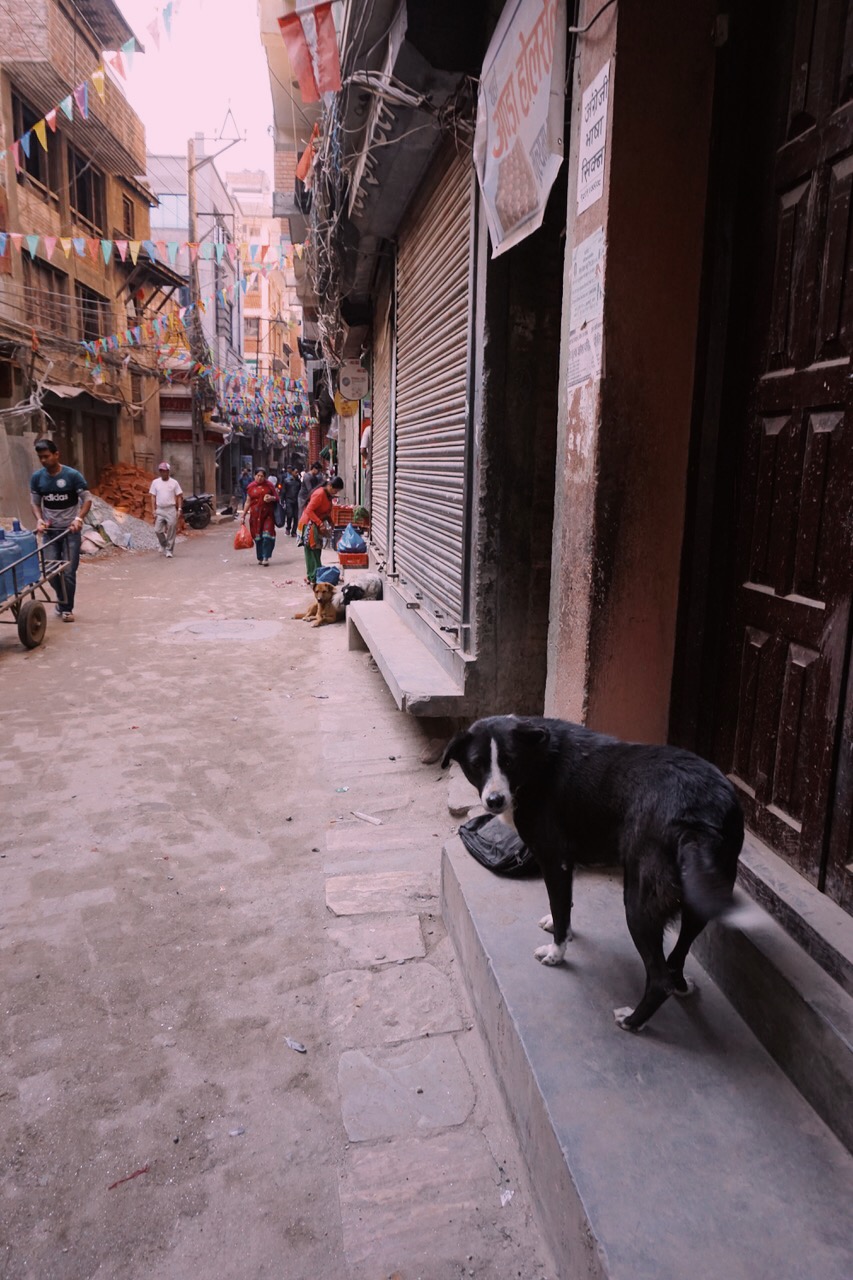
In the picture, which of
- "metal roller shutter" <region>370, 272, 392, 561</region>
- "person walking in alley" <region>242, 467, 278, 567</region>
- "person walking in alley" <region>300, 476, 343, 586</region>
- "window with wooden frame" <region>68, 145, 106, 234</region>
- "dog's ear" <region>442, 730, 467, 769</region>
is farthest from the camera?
"window with wooden frame" <region>68, 145, 106, 234</region>

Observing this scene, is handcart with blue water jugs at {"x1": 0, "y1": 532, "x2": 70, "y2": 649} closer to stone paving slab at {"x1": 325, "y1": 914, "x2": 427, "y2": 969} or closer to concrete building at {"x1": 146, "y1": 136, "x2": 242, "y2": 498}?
stone paving slab at {"x1": 325, "y1": 914, "x2": 427, "y2": 969}

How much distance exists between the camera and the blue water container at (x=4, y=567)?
8336mm

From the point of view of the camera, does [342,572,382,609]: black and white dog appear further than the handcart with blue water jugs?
Yes

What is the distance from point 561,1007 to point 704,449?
210 cm

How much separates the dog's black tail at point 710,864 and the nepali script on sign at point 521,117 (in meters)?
2.77

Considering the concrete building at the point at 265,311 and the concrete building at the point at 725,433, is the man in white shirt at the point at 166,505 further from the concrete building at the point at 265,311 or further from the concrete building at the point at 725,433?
Answer: the concrete building at the point at 265,311

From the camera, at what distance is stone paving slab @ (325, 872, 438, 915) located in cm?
366

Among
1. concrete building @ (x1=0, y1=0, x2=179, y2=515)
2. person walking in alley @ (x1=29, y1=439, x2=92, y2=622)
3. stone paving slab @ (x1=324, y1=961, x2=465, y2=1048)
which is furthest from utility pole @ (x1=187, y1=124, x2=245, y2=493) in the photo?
stone paving slab @ (x1=324, y1=961, x2=465, y2=1048)

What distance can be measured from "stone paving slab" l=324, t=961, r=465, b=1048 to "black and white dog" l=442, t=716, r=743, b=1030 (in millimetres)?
559

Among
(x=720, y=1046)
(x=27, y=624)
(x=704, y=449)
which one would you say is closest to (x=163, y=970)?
(x=720, y=1046)

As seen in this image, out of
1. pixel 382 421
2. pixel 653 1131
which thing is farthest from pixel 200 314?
pixel 653 1131

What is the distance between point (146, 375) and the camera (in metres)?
27.0

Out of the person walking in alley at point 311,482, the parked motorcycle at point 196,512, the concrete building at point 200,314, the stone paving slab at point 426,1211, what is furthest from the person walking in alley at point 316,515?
the concrete building at point 200,314

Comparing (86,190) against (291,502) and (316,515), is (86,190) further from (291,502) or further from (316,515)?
(316,515)
